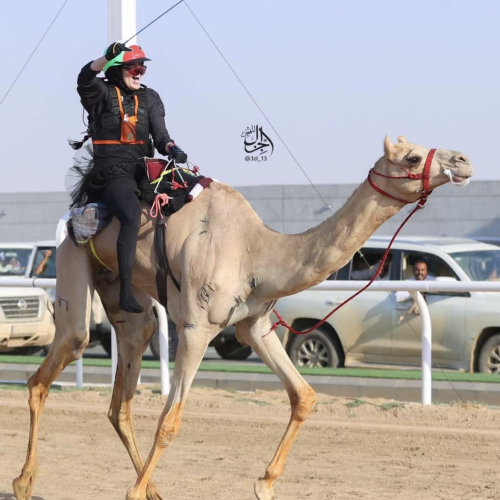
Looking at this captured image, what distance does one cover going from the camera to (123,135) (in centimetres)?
763

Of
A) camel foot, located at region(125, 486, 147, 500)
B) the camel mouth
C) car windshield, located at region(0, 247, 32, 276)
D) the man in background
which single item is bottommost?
car windshield, located at region(0, 247, 32, 276)

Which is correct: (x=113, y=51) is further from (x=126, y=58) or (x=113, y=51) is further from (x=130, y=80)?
(x=130, y=80)

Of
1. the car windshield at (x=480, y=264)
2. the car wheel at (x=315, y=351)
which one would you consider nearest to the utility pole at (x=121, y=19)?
the car wheel at (x=315, y=351)

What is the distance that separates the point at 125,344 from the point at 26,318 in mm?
10901

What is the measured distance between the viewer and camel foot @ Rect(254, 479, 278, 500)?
7242 mm

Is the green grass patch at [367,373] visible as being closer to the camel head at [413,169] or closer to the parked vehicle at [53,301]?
the parked vehicle at [53,301]

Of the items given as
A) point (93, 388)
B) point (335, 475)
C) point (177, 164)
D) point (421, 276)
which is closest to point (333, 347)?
point (421, 276)

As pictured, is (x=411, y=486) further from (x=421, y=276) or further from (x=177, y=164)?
(x=421, y=276)

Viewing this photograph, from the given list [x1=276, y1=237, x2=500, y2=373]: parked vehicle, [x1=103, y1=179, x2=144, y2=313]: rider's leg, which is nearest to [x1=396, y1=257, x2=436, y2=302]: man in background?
[x1=276, y1=237, x2=500, y2=373]: parked vehicle

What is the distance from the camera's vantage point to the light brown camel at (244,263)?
22.2 feet

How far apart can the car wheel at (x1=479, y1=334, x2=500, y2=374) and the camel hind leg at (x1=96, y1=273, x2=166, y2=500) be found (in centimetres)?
718

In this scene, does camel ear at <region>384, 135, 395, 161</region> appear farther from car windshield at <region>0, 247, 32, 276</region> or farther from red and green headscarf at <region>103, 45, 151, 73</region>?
car windshield at <region>0, 247, 32, 276</region>

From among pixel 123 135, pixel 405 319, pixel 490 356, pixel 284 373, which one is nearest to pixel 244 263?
pixel 284 373

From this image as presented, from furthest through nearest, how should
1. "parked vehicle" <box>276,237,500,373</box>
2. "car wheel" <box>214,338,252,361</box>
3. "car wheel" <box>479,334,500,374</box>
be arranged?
1. "car wheel" <box>214,338,252,361</box>
2. "parked vehicle" <box>276,237,500,373</box>
3. "car wheel" <box>479,334,500,374</box>
